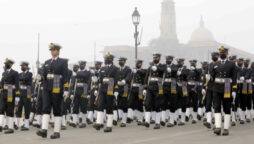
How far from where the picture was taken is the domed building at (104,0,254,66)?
130375 millimetres

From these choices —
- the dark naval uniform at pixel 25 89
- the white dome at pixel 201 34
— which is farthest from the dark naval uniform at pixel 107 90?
the white dome at pixel 201 34

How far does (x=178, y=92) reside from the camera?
18.2 m

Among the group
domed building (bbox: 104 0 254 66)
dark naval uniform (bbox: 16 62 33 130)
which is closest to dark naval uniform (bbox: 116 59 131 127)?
dark naval uniform (bbox: 16 62 33 130)

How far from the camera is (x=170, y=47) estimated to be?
431ft

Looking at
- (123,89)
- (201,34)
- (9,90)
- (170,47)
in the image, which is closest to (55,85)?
(9,90)

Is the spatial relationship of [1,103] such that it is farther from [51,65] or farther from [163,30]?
[163,30]

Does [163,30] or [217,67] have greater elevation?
[163,30]

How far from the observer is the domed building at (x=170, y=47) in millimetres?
130375

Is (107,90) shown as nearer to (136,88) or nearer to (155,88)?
(155,88)

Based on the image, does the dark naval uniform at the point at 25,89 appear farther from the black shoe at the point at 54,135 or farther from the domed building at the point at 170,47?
the domed building at the point at 170,47

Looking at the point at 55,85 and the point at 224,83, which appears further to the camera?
the point at 224,83

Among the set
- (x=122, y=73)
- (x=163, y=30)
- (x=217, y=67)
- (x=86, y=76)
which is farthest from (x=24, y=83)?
(x=163, y=30)

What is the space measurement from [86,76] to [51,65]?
5071 millimetres

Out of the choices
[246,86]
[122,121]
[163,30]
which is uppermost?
[163,30]
